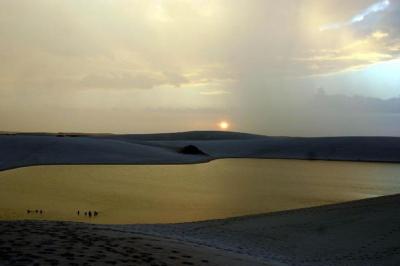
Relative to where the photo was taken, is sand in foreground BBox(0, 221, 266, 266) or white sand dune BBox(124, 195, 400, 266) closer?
sand in foreground BBox(0, 221, 266, 266)

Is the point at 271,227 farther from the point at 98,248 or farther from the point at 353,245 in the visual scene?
the point at 98,248

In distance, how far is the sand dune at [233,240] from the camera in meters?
5.73

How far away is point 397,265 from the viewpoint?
27.4 feet

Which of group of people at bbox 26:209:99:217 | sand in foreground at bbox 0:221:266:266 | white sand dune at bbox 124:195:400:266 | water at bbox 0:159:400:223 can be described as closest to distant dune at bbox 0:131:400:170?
water at bbox 0:159:400:223

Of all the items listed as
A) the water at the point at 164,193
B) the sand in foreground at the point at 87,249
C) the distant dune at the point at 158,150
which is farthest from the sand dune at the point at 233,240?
the distant dune at the point at 158,150

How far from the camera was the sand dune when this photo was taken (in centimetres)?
573

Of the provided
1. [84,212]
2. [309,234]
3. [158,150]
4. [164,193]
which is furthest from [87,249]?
[158,150]

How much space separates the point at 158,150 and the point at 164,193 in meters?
24.2

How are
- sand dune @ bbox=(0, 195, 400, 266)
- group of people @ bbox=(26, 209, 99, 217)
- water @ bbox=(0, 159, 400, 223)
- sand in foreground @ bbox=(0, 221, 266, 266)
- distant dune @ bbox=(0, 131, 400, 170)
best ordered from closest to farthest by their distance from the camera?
sand in foreground @ bbox=(0, 221, 266, 266) < sand dune @ bbox=(0, 195, 400, 266) < group of people @ bbox=(26, 209, 99, 217) < water @ bbox=(0, 159, 400, 223) < distant dune @ bbox=(0, 131, 400, 170)

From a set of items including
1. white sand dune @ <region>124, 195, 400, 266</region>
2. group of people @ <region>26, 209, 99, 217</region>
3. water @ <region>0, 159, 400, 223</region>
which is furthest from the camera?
water @ <region>0, 159, 400, 223</region>

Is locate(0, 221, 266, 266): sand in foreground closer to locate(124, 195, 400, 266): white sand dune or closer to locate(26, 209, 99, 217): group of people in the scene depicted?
locate(124, 195, 400, 266): white sand dune

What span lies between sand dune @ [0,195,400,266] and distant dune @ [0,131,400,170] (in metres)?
19.6

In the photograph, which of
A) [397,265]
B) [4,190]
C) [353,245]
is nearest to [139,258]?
[397,265]

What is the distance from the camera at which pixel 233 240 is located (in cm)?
980
